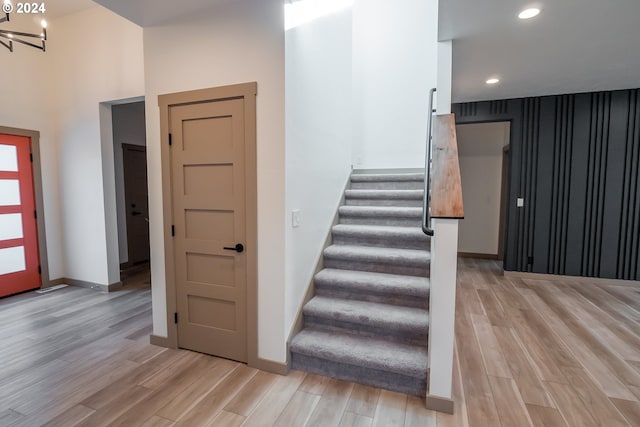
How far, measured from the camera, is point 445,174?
1.89 m

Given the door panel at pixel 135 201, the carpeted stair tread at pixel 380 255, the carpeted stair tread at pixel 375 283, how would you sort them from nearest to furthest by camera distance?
the carpeted stair tread at pixel 375 283, the carpeted stair tread at pixel 380 255, the door panel at pixel 135 201

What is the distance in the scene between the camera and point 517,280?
457 cm

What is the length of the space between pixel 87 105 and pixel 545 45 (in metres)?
5.19

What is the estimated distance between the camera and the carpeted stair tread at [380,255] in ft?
9.06

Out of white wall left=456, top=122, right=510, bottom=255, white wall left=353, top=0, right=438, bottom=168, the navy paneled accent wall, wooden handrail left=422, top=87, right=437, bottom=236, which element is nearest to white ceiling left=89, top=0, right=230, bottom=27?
wooden handrail left=422, top=87, right=437, bottom=236

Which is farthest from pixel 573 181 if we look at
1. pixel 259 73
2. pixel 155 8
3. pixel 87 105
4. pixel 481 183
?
pixel 87 105

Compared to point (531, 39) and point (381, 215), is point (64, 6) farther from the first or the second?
point (531, 39)

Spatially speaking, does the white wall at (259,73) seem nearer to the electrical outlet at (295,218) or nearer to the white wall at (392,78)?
the electrical outlet at (295,218)

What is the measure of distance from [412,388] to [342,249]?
137 cm

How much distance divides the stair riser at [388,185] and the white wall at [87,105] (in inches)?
114

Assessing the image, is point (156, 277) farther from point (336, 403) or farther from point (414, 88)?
point (414, 88)

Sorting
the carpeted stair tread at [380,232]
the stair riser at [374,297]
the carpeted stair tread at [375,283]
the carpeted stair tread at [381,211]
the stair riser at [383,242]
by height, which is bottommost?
the stair riser at [374,297]

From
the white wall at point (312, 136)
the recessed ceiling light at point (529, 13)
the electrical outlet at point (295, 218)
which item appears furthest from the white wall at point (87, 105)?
the recessed ceiling light at point (529, 13)

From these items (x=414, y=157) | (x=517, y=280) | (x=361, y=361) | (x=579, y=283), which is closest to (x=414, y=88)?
(x=414, y=157)
